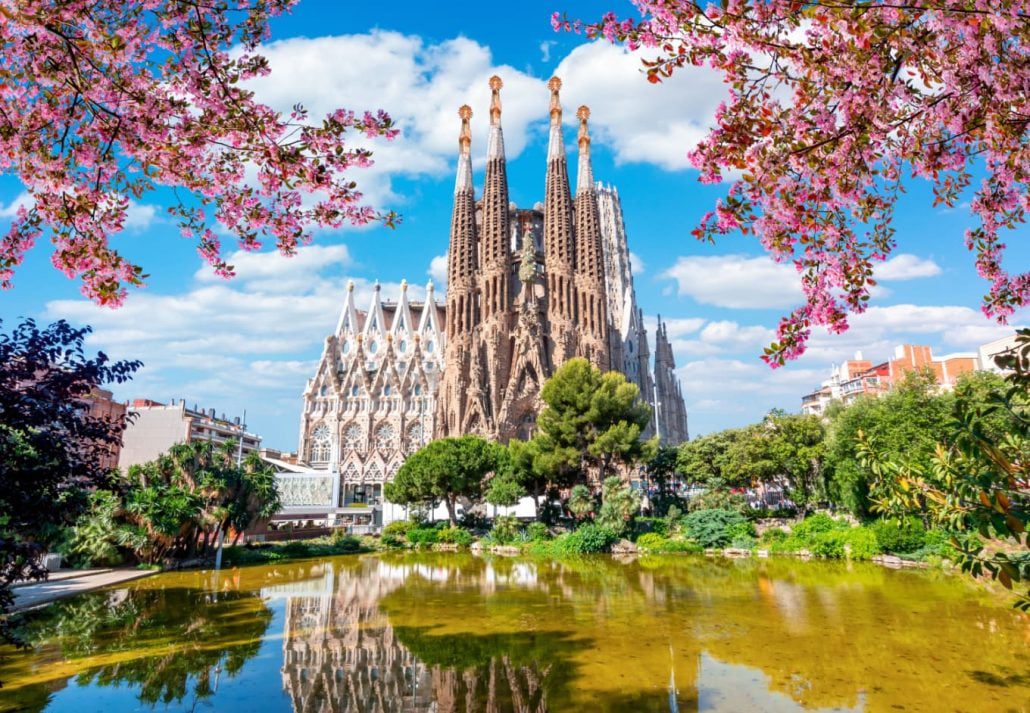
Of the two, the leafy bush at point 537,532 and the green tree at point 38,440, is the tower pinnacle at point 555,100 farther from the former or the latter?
the green tree at point 38,440

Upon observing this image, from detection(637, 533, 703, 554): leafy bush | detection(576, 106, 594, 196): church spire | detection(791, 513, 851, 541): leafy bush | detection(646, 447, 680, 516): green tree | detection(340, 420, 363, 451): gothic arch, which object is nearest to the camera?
detection(791, 513, 851, 541): leafy bush

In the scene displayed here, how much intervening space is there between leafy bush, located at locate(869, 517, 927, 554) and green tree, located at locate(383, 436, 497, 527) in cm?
1869

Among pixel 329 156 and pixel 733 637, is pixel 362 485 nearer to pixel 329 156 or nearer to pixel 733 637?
pixel 733 637

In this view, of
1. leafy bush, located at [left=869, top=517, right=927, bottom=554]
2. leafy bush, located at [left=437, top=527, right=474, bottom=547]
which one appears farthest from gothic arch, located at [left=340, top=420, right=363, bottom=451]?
leafy bush, located at [left=869, top=517, right=927, bottom=554]

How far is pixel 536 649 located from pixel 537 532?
19.5 m

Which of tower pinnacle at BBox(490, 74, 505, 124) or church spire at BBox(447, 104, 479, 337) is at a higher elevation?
tower pinnacle at BBox(490, 74, 505, 124)

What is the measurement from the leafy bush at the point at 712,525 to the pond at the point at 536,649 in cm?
874

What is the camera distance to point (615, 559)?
75.7ft

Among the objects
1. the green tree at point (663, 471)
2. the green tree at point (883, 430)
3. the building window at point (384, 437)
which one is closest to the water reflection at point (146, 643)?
the green tree at point (883, 430)

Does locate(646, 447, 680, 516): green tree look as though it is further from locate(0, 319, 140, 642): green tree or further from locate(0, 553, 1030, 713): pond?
locate(0, 319, 140, 642): green tree

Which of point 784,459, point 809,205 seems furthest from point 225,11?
Answer: point 784,459

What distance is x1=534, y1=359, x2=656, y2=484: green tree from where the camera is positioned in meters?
30.0

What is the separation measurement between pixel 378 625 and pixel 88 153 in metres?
9.74

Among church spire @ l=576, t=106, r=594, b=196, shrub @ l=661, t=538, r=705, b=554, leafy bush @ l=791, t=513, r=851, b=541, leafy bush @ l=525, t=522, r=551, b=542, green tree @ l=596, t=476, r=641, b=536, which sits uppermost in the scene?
church spire @ l=576, t=106, r=594, b=196
